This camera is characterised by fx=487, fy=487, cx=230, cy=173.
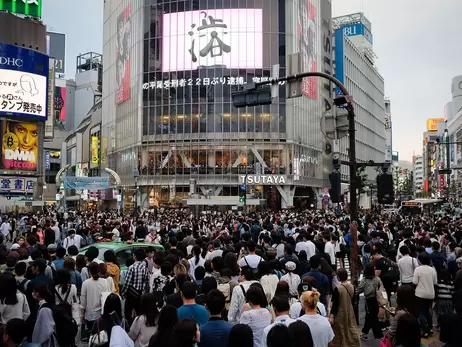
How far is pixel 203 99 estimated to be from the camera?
61.6 meters

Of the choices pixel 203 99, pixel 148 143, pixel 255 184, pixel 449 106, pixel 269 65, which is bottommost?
pixel 255 184

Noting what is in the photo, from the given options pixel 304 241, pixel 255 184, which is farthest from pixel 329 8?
pixel 304 241

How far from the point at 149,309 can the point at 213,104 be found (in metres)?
56.3

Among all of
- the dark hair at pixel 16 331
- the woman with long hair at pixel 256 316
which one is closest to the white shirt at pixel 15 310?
the dark hair at pixel 16 331

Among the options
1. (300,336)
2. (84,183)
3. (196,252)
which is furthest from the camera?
(84,183)

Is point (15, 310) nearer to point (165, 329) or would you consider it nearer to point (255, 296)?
point (165, 329)

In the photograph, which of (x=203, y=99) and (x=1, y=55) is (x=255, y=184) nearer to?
(x=203, y=99)

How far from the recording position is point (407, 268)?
10953mm

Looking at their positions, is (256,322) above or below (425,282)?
above

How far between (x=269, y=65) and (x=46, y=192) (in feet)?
234

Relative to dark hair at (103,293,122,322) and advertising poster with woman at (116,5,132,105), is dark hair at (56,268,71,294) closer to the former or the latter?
dark hair at (103,293,122,322)

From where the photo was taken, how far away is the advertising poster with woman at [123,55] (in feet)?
227

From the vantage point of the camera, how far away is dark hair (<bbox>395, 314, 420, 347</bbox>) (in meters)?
5.18

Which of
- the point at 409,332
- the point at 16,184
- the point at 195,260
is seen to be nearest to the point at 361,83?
the point at 16,184
